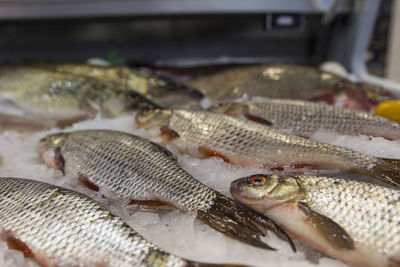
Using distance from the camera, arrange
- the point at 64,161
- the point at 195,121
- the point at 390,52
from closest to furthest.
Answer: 1. the point at 64,161
2. the point at 195,121
3. the point at 390,52

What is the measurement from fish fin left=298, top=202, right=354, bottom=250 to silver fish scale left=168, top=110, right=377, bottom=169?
0.32 m

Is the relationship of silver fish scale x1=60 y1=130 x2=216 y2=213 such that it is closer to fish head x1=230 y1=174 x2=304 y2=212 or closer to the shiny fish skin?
fish head x1=230 y1=174 x2=304 y2=212

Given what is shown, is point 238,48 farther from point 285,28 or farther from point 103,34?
point 103,34

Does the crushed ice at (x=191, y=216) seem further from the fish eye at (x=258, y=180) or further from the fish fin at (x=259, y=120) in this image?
the fish fin at (x=259, y=120)

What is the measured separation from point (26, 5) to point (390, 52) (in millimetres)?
4963

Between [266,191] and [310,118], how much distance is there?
2.27ft

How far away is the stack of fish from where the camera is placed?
0.85m

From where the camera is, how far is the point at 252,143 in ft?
4.27

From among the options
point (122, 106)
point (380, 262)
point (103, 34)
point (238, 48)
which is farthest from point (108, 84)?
point (380, 262)

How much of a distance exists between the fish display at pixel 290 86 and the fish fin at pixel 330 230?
Answer: 1317 millimetres

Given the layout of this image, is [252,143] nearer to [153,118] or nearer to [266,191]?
[266,191]

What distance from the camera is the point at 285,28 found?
2.66 m

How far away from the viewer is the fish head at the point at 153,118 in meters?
1.57

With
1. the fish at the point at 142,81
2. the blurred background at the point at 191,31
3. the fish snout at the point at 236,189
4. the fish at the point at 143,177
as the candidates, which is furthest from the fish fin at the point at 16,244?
the blurred background at the point at 191,31
